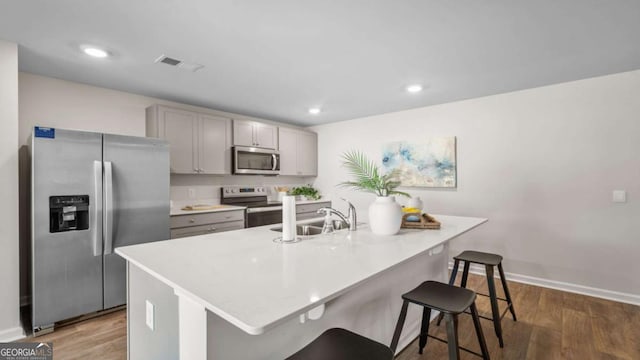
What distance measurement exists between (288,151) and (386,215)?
319 cm

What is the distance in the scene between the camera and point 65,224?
2406mm

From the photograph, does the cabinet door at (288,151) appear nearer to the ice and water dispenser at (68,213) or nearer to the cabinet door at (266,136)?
the cabinet door at (266,136)

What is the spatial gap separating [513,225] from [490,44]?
2.20 metres

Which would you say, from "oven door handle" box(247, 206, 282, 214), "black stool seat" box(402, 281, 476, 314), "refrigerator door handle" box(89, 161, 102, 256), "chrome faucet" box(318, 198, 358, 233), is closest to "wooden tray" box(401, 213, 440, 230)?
"chrome faucet" box(318, 198, 358, 233)

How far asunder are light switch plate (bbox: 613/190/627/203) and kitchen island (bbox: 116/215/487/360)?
199 cm

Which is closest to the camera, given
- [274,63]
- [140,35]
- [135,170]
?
[140,35]

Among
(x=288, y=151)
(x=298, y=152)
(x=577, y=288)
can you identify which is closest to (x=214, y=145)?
(x=288, y=151)

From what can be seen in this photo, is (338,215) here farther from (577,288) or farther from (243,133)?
(577,288)

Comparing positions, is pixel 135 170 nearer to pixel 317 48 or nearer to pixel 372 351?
pixel 317 48

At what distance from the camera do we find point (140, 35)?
206 cm

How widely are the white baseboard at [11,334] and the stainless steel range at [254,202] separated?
7.11ft

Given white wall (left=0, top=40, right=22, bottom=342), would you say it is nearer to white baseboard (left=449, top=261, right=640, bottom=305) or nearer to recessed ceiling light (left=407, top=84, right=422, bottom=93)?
recessed ceiling light (left=407, top=84, right=422, bottom=93)

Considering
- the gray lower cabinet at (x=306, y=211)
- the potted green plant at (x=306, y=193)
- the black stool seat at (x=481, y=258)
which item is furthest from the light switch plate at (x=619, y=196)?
the potted green plant at (x=306, y=193)

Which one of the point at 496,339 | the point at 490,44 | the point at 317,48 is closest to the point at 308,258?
the point at 317,48
